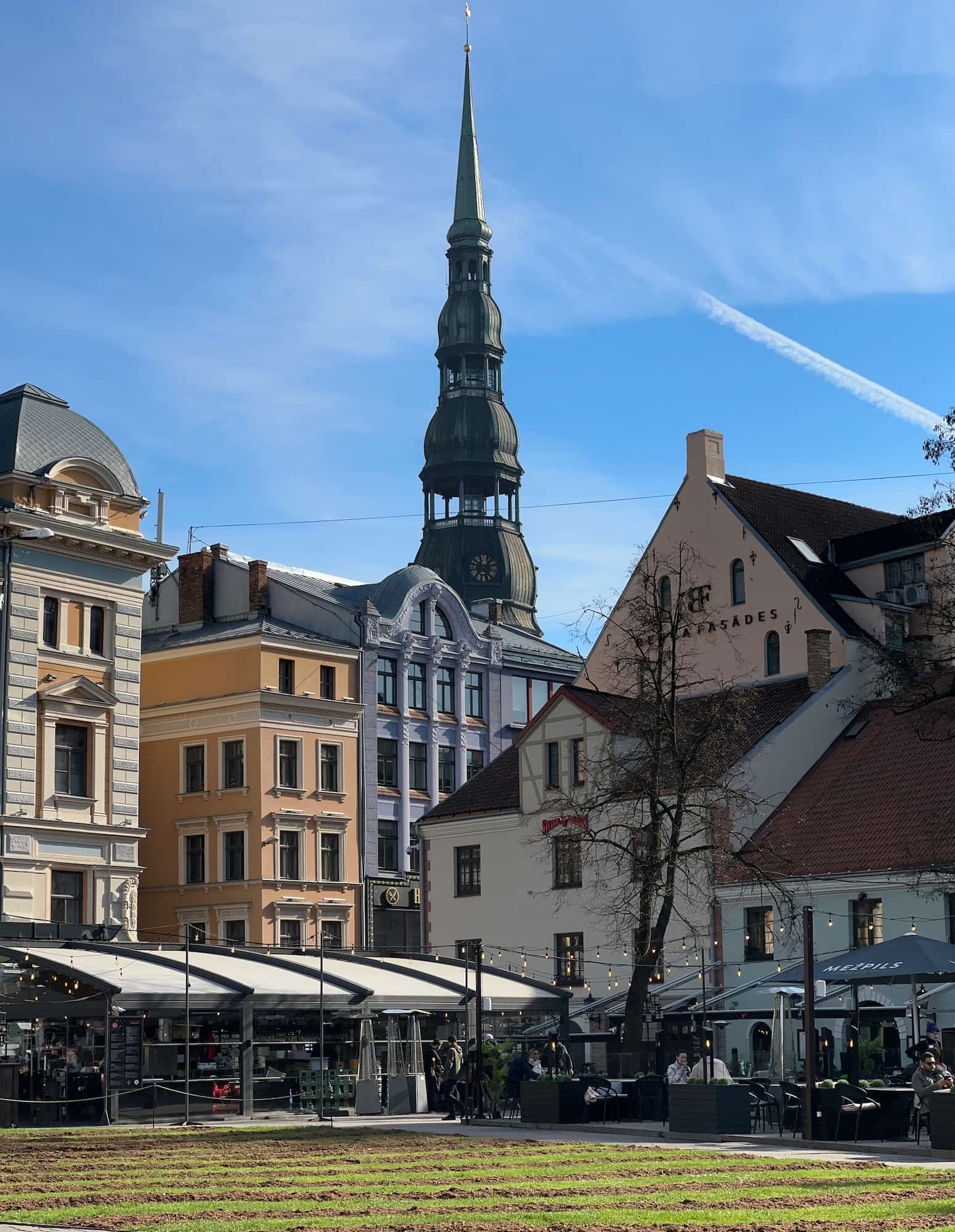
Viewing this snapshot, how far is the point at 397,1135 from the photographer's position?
99.2 ft

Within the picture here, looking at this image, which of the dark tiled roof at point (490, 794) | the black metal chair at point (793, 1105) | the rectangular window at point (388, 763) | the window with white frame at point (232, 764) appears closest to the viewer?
the black metal chair at point (793, 1105)

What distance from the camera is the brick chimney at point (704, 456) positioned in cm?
5853

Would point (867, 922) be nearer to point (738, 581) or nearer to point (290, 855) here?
point (738, 581)

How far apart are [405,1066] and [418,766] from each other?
2862cm

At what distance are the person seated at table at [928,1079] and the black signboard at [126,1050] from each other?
16469mm

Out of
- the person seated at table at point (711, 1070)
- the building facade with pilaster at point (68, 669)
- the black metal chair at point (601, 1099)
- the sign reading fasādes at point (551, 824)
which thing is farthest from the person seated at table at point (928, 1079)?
the building facade with pilaster at point (68, 669)

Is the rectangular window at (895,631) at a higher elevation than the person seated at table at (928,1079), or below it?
higher

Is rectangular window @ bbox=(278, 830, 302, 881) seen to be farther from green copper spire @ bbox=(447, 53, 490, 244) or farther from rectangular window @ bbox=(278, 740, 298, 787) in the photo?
green copper spire @ bbox=(447, 53, 490, 244)

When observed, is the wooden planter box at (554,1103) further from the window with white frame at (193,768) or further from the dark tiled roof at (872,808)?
the window with white frame at (193,768)

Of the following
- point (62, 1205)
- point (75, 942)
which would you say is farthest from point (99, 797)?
point (62, 1205)

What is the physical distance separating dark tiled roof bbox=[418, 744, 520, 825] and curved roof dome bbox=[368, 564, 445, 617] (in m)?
12.6

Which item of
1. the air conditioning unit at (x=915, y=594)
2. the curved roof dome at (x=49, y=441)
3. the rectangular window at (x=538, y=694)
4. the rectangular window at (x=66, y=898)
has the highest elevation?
the curved roof dome at (x=49, y=441)

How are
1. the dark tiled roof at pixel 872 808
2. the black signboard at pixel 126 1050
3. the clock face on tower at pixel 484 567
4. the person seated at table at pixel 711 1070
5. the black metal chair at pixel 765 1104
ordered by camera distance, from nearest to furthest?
the person seated at table at pixel 711 1070, the black metal chair at pixel 765 1104, the black signboard at pixel 126 1050, the dark tiled roof at pixel 872 808, the clock face on tower at pixel 484 567

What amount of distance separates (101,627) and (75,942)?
11.7 metres
